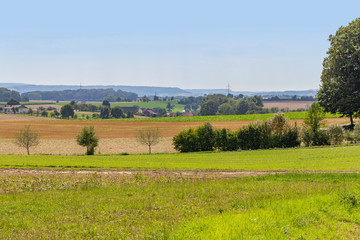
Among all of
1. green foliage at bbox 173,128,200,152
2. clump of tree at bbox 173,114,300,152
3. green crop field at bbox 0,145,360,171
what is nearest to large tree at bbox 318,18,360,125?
clump of tree at bbox 173,114,300,152

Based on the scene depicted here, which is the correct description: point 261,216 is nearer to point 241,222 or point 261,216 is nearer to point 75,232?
point 241,222

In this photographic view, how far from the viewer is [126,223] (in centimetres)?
1070

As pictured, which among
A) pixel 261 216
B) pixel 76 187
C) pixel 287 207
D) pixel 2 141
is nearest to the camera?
pixel 261 216

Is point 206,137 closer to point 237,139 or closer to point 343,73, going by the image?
point 237,139

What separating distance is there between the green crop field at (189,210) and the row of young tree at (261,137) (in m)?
36.8

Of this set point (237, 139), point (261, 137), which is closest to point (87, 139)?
point (237, 139)

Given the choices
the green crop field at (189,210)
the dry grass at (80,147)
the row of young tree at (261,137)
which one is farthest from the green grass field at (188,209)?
the dry grass at (80,147)

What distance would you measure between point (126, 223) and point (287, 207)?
5.25 metres

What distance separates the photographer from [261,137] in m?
54.6

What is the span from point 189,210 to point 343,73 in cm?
6067

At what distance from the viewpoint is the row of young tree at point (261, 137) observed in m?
53.9

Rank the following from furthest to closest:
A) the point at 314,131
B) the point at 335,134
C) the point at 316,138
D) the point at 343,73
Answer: the point at 343,73 < the point at 314,131 < the point at 316,138 < the point at 335,134

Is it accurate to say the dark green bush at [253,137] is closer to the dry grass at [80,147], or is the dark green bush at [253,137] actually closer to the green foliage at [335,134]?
the green foliage at [335,134]

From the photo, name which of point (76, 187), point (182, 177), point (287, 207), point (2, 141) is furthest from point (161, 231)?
point (2, 141)
